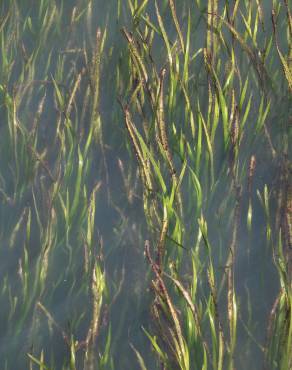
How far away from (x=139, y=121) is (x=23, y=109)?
66cm

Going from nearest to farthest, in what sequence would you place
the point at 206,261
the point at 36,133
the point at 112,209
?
the point at 206,261, the point at 112,209, the point at 36,133

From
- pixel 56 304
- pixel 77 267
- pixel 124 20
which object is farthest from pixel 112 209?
pixel 124 20

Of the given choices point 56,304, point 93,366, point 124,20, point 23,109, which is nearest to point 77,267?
point 56,304

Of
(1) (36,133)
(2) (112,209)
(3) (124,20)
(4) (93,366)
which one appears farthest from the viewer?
(3) (124,20)

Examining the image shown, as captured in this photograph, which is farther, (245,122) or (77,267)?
(245,122)

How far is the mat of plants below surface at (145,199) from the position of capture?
8.04 ft

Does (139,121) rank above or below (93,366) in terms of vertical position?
above

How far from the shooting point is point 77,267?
2732 millimetres

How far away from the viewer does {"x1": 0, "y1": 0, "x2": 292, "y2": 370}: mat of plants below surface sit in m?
2.45

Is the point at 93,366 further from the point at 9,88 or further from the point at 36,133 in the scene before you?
the point at 9,88

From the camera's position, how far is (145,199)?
8.23 feet

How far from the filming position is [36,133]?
3.10 m

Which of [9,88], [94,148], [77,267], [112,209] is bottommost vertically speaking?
[77,267]

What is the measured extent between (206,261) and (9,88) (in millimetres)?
1469
